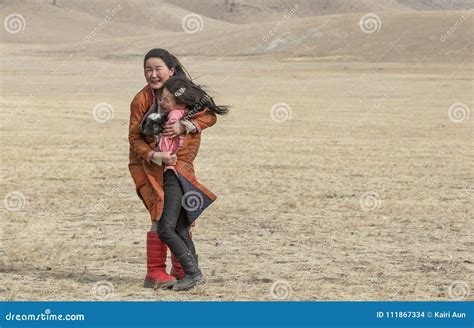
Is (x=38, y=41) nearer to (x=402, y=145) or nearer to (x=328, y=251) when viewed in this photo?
(x=402, y=145)

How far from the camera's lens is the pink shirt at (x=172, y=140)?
7917 mm

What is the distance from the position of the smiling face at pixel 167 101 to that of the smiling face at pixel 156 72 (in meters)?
0.07

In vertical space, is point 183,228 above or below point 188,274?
above

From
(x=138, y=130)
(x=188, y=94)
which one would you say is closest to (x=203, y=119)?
(x=188, y=94)

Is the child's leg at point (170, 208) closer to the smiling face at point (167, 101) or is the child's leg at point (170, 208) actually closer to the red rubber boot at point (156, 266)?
the red rubber boot at point (156, 266)

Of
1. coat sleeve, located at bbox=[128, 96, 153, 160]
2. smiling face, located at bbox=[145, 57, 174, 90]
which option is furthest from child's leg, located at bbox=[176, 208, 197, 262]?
smiling face, located at bbox=[145, 57, 174, 90]

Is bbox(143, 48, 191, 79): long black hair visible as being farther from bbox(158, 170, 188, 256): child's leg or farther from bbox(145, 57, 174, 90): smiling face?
bbox(158, 170, 188, 256): child's leg

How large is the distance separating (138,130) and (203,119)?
50 centimetres

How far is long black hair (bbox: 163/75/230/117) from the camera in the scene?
789 cm

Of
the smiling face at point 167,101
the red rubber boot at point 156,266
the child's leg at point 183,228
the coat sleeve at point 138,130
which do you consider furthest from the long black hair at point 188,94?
the red rubber boot at point 156,266

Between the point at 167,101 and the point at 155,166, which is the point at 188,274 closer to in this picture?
the point at 155,166

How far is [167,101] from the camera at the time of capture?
797 cm

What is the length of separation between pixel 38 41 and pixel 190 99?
15887cm

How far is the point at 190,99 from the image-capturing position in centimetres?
795
